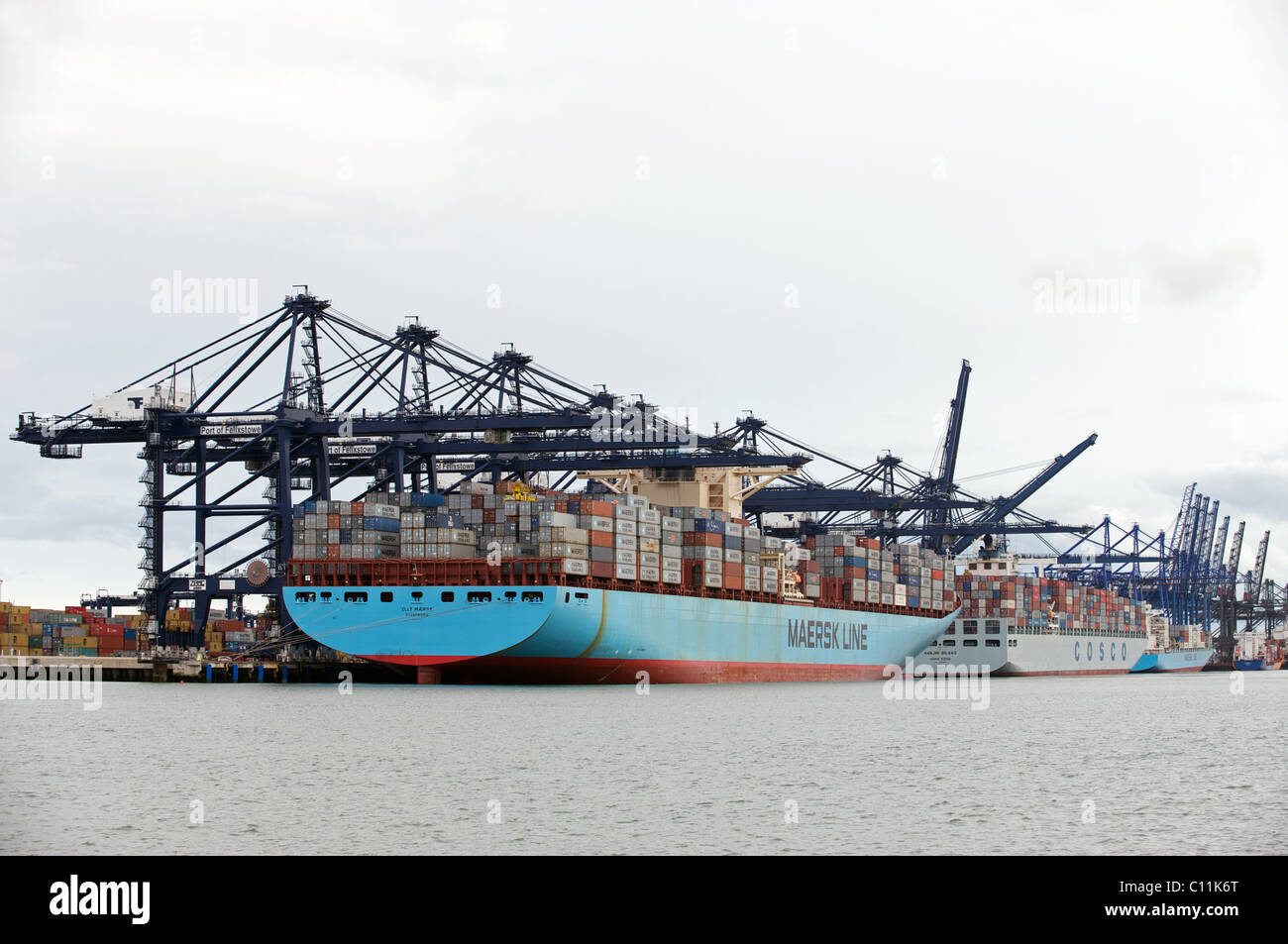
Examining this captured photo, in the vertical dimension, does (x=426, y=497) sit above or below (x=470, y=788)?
above

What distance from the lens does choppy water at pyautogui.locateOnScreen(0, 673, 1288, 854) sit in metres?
22.1

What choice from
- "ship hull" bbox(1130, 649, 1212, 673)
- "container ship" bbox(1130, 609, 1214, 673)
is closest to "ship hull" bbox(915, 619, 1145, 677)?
"ship hull" bbox(1130, 649, 1212, 673)

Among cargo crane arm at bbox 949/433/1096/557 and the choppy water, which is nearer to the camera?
the choppy water

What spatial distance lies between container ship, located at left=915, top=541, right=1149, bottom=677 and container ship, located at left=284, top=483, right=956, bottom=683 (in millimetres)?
35711

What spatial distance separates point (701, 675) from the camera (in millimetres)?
66188

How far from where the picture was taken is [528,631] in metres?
57.0

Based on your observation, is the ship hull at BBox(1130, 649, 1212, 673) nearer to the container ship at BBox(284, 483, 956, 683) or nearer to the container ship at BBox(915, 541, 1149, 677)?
the container ship at BBox(915, 541, 1149, 677)

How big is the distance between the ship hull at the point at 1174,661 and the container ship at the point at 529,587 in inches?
2861

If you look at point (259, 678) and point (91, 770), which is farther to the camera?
point (259, 678)

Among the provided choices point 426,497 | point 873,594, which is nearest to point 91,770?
point 426,497
